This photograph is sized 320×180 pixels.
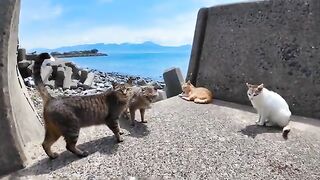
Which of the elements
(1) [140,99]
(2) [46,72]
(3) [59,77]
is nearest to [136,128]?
(1) [140,99]

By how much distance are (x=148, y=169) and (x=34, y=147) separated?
115cm

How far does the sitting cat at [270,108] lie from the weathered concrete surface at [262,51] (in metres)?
0.59

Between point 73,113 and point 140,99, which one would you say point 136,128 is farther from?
point 73,113

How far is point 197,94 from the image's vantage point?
4754 millimetres

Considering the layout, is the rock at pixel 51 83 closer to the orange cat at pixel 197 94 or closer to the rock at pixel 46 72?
the rock at pixel 46 72

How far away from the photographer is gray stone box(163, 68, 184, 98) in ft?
18.8

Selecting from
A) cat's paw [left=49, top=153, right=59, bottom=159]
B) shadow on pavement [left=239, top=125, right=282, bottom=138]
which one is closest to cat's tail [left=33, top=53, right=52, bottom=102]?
cat's paw [left=49, top=153, right=59, bottom=159]

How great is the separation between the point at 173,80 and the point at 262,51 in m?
1.71

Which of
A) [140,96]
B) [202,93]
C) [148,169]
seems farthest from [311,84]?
[148,169]

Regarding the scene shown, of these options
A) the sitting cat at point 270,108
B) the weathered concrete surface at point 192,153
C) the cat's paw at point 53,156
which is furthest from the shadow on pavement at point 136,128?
the sitting cat at point 270,108

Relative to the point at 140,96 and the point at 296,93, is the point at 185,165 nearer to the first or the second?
the point at 140,96

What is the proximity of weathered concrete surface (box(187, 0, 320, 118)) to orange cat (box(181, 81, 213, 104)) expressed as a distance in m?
0.26

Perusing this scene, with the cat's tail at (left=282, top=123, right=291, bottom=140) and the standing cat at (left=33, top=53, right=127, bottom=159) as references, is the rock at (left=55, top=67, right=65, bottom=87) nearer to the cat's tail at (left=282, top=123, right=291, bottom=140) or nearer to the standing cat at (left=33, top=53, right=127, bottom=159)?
the standing cat at (left=33, top=53, right=127, bottom=159)

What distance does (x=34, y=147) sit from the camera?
3314 millimetres
